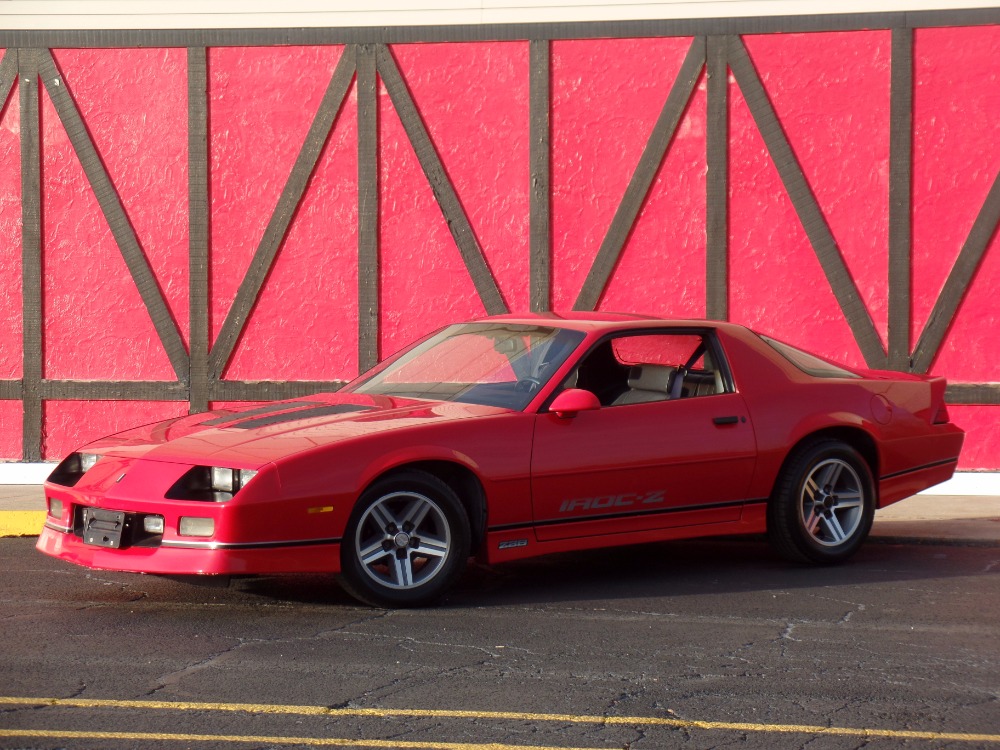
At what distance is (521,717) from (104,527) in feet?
8.21

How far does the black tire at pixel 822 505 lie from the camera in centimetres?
776

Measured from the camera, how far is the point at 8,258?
41.6 ft

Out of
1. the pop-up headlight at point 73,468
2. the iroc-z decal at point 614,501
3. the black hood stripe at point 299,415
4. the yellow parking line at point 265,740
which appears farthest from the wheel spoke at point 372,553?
the yellow parking line at point 265,740

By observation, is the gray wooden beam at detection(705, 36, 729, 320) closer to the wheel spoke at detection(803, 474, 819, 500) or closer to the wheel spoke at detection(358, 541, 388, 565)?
the wheel spoke at detection(803, 474, 819, 500)

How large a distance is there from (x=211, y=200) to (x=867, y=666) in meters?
8.49

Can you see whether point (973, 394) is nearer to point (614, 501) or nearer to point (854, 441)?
point (854, 441)

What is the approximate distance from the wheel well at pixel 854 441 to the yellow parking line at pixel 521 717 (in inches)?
129

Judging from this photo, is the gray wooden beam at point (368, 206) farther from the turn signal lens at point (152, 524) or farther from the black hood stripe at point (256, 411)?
the turn signal lens at point (152, 524)

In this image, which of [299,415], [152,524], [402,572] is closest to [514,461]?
[402,572]

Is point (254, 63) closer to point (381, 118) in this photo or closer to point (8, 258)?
point (381, 118)

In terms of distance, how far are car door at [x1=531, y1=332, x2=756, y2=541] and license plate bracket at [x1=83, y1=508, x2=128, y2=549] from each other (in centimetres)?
194

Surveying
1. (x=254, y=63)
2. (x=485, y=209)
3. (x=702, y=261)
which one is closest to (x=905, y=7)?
(x=702, y=261)

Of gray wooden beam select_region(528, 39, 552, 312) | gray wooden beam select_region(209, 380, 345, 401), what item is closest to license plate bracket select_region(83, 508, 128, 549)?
gray wooden beam select_region(209, 380, 345, 401)

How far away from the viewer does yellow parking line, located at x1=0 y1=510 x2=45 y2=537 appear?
8938mm
